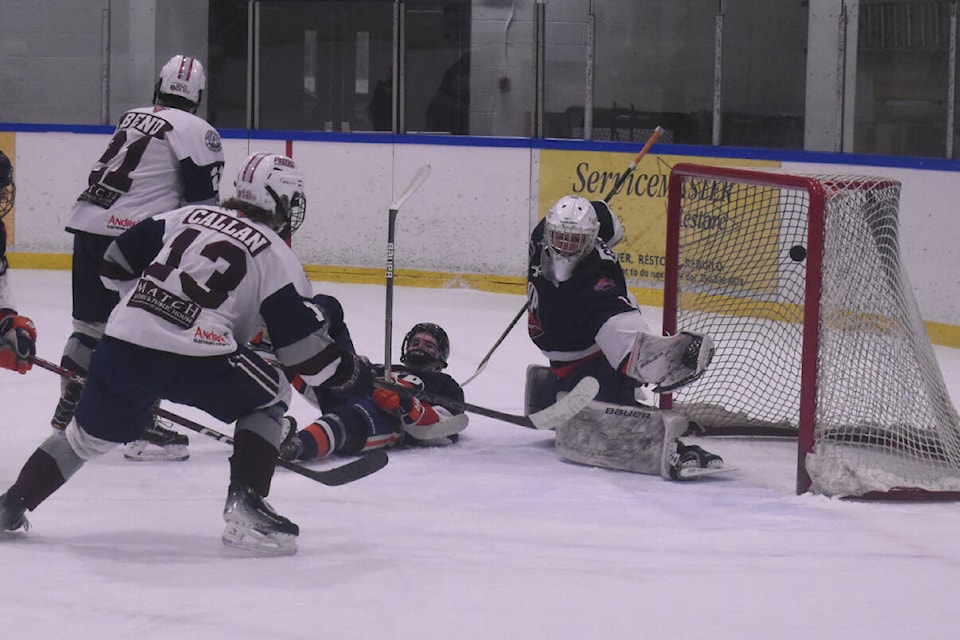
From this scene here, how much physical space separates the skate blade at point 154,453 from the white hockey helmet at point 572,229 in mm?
1176

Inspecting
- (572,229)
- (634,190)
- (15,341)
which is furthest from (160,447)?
(634,190)

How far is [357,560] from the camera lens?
301cm

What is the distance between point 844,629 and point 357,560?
101 cm

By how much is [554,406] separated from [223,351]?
1.35 metres

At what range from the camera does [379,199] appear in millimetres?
7859

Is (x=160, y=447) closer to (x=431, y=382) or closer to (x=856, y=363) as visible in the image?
(x=431, y=382)

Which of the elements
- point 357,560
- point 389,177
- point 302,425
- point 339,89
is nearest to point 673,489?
point 357,560

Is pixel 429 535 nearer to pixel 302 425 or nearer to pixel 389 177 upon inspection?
pixel 302 425

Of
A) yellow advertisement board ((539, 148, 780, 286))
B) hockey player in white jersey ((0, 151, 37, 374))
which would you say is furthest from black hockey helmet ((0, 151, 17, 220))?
yellow advertisement board ((539, 148, 780, 286))

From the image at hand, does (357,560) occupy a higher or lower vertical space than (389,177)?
lower

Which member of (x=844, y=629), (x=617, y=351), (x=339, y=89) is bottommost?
(x=844, y=629)

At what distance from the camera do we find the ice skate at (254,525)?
294 cm

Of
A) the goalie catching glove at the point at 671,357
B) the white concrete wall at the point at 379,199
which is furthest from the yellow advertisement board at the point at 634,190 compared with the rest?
the goalie catching glove at the point at 671,357

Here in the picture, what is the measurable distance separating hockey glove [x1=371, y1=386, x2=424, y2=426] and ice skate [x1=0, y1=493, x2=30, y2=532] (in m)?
1.18
